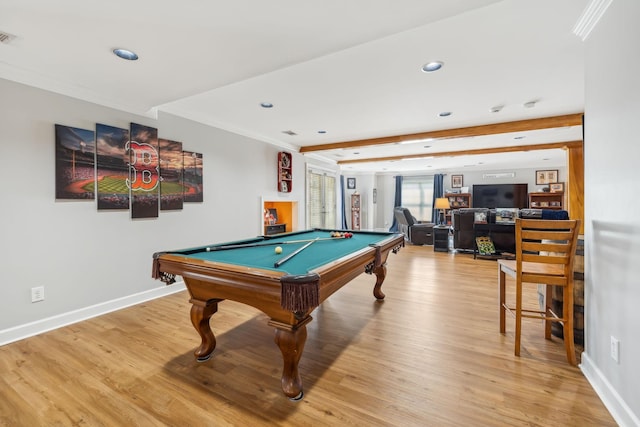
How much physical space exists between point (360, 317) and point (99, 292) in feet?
9.18

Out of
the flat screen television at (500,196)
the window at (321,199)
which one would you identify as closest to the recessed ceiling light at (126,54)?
the window at (321,199)

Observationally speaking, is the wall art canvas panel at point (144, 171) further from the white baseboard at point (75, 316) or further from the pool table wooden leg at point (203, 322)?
the pool table wooden leg at point (203, 322)

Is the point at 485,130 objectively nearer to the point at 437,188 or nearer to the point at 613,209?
the point at 613,209

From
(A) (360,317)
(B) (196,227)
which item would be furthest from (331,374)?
(B) (196,227)

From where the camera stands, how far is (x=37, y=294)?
2523 millimetres

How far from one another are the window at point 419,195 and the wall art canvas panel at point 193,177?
859cm

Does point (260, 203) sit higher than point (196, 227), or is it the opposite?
point (260, 203)

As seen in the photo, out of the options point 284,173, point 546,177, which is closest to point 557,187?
point 546,177

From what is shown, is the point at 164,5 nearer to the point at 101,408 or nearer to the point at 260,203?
the point at 101,408

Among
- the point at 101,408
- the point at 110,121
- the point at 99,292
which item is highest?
the point at 110,121

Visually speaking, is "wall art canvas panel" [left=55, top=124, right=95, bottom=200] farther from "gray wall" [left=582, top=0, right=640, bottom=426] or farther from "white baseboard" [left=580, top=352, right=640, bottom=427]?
"white baseboard" [left=580, top=352, right=640, bottom=427]

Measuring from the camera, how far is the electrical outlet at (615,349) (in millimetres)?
1482

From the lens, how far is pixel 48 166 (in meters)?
2.56

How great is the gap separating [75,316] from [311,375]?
254 cm
